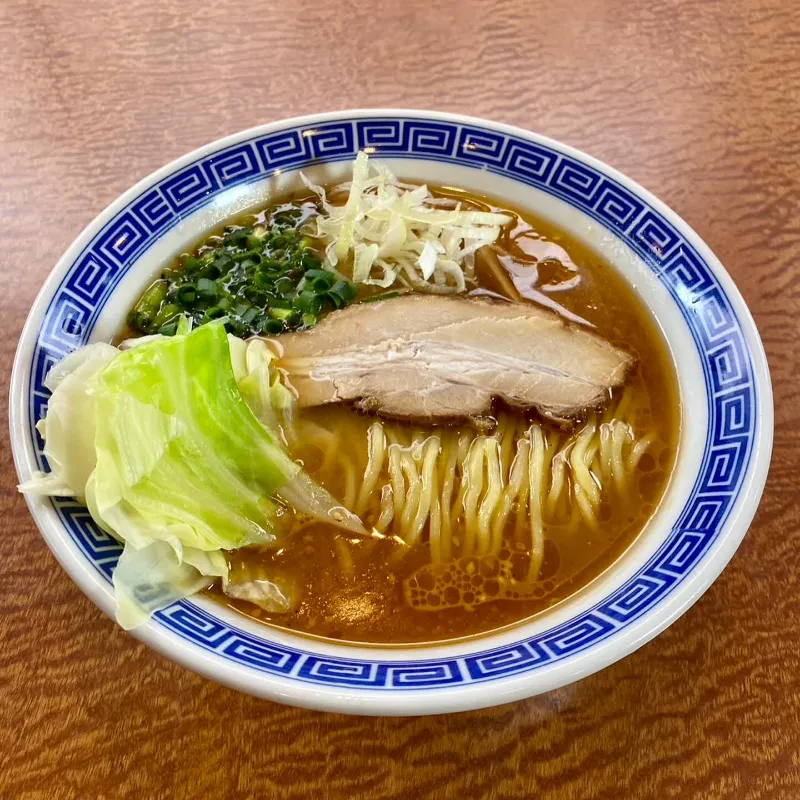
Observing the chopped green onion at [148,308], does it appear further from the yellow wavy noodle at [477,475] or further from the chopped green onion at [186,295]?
the yellow wavy noodle at [477,475]

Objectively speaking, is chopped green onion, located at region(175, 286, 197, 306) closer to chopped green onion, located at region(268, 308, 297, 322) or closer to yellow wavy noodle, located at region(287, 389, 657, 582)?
chopped green onion, located at region(268, 308, 297, 322)

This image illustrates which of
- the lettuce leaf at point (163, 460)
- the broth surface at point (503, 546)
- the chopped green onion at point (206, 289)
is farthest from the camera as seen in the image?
the chopped green onion at point (206, 289)

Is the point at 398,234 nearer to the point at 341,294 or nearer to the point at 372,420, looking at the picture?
the point at 341,294

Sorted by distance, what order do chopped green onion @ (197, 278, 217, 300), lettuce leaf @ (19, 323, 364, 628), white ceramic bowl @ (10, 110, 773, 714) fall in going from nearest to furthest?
1. white ceramic bowl @ (10, 110, 773, 714)
2. lettuce leaf @ (19, 323, 364, 628)
3. chopped green onion @ (197, 278, 217, 300)

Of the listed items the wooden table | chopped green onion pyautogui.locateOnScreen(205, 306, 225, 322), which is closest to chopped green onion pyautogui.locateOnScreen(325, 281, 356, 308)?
chopped green onion pyautogui.locateOnScreen(205, 306, 225, 322)

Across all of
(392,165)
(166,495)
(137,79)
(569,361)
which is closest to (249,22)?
(137,79)

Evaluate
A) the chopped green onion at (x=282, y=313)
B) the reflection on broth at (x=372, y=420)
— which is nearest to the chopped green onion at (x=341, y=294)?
the reflection on broth at (x=372, y=420)
